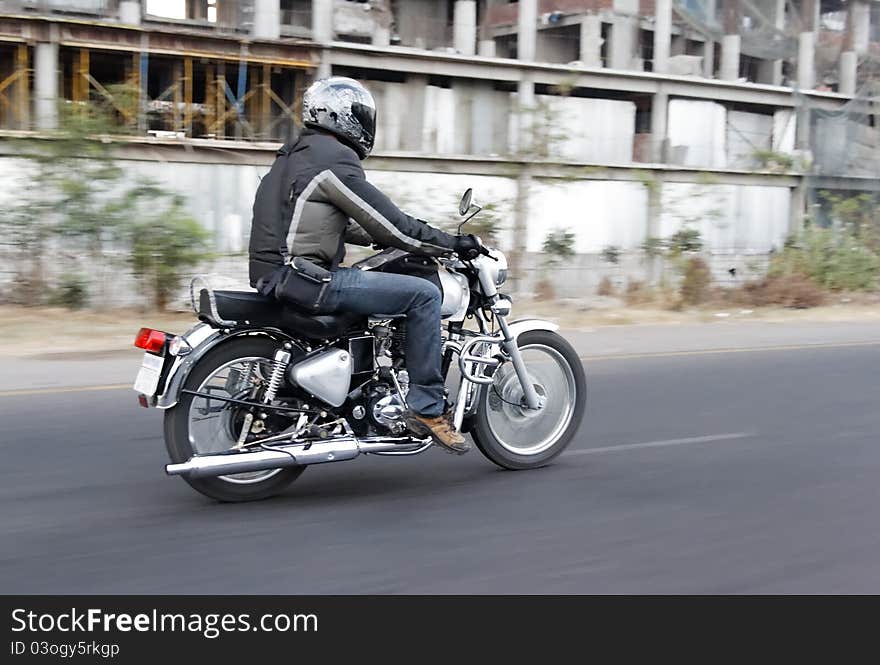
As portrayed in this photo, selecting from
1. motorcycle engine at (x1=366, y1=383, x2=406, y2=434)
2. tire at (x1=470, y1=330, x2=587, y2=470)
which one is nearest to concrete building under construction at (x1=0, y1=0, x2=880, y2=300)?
tire at (x1=470, y1=330, x2=587, y2=470)

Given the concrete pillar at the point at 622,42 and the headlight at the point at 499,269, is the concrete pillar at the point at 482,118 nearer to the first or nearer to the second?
the concrete pillar at the point at 622,42

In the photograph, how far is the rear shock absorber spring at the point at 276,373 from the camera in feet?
18.9

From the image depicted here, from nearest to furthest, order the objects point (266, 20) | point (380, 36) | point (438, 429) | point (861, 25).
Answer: point (438, 429)
point (266, 20)
point (380, 36)
point (861, 25)

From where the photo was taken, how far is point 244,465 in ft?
18.4

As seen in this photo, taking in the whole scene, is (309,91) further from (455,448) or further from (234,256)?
(234,256)

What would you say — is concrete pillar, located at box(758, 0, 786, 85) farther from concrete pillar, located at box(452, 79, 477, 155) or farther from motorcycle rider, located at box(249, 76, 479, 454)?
motorcycle rider, located at box(249, 76, 479, 454)

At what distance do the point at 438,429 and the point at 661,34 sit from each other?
41.1 meters

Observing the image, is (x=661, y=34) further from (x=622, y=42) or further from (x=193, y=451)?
(x=193, y=451)

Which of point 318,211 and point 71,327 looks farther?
point 71,327

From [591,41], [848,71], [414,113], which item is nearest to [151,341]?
[414,113]

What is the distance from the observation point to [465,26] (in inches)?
1594

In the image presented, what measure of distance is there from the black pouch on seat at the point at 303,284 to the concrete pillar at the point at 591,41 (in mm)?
39307

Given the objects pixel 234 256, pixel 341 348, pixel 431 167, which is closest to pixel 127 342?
pixel 234 256

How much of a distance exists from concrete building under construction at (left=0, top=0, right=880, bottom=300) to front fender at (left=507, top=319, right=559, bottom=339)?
14809mm
